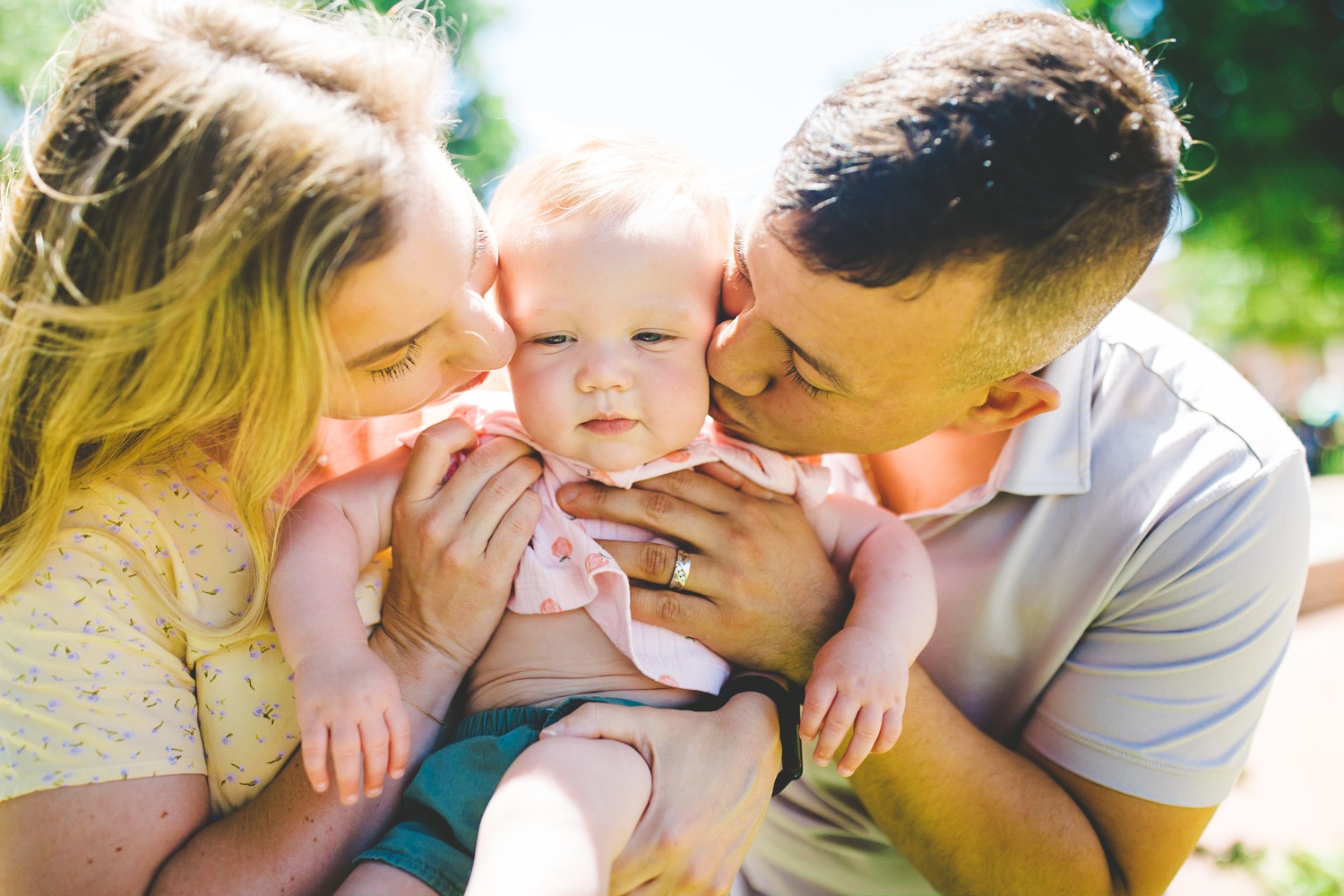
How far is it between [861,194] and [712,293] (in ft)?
1.59

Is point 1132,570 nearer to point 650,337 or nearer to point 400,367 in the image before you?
point 650,337

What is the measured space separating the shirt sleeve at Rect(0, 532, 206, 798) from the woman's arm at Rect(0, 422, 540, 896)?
0.04 metres

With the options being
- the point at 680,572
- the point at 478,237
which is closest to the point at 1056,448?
the point at 680,572

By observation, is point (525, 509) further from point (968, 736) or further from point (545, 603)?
point (968, 736)

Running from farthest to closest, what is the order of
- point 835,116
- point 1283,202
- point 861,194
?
point 1283,202 < point 835,116 < point 861,194

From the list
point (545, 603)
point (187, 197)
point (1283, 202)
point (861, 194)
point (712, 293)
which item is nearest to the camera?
point (187, 197)

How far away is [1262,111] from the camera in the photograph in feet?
39.7

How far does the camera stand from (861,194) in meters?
1.62

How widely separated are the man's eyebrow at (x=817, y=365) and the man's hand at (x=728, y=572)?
40cm

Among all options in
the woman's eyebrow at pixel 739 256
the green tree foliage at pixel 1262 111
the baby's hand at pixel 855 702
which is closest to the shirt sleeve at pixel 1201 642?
the baby's hand at pixel 855 702

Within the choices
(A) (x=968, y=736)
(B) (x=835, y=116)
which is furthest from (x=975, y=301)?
(A) (x=968, y=736)

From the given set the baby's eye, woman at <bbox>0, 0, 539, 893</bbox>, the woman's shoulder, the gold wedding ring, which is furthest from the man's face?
the woman's shoulder

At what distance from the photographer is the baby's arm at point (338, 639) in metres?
1.46

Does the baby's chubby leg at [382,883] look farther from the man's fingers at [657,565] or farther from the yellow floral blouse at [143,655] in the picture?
the man's fingers at [657,565]
